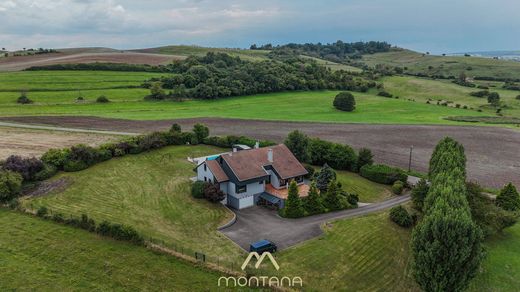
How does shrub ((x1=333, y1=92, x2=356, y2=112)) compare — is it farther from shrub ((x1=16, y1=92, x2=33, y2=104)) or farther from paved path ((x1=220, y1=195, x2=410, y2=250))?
shrub ((x1=16, y1=92, x2=33, y2=104))

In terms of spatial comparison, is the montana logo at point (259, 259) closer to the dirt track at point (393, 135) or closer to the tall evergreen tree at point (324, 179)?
the tall evergreen tree at point (324, 179)

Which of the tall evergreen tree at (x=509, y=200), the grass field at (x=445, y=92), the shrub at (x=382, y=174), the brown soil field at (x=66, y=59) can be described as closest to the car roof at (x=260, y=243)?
the shrub at (x=382, y=174)

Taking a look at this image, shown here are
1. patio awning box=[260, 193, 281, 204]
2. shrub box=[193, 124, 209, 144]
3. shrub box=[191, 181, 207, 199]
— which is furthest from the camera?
shrub box=[193, 124, 209, 144]

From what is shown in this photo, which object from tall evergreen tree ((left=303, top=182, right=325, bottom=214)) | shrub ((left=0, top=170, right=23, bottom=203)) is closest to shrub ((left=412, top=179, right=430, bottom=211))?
tall evergreen tree ((left=303, top=182, right=325, bottom=214))

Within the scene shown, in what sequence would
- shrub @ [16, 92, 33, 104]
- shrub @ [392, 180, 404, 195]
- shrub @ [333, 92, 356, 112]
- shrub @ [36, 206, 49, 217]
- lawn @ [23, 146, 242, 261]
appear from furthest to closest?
shrub @ [333, 92, 356, 112]
shrub @ [16, 92, 33, 104]
shrub @ [392, 180, 404, 195]
shrub @ [36, 206, 49, 217]
lawn @ [23, 146, 242, 261]

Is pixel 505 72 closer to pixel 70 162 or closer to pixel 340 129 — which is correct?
pixel 340 129

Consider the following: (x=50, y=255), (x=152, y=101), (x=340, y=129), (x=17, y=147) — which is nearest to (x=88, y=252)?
(x=50, y=255)
